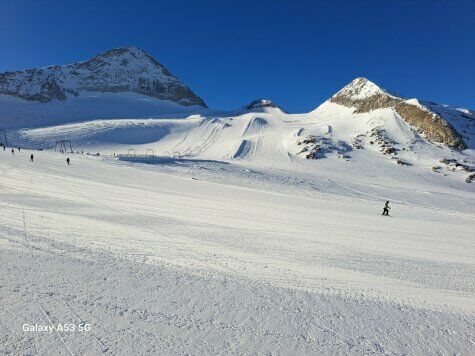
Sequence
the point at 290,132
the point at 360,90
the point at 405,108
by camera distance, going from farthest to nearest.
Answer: the point at 360,90 < the point at 405,108 < the point at 290,132

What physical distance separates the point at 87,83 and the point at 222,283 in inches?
7208

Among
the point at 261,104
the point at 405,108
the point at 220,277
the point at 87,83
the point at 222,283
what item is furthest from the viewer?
the point at 87,83

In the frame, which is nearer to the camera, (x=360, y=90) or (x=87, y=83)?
(x=360, y=90)

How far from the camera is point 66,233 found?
9531 millimetres

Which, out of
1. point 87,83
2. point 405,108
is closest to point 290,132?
Answer: point 405,108

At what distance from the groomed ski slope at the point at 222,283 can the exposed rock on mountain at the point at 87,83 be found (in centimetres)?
14468

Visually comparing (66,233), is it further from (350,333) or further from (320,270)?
(350,333)

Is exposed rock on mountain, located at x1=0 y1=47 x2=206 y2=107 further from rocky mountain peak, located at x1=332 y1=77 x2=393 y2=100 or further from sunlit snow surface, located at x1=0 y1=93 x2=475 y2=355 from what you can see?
sunlit snow surface, located at x1=0 y1=93 x2=475 y2=355

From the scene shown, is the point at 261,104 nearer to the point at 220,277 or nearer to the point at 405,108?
the point at 405,108

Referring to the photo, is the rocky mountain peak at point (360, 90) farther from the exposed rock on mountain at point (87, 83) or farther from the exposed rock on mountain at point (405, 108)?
the exposed rock on mountain at point (87, 83)

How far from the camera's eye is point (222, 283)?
273 inches

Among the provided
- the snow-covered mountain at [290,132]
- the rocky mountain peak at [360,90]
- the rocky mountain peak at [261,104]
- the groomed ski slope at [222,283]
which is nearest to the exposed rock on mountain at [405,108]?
the rocky mountain peak at [360,90]

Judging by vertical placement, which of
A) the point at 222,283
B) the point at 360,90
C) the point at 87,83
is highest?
the point at 87,83

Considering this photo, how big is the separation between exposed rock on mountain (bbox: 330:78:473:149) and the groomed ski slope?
216 ft
